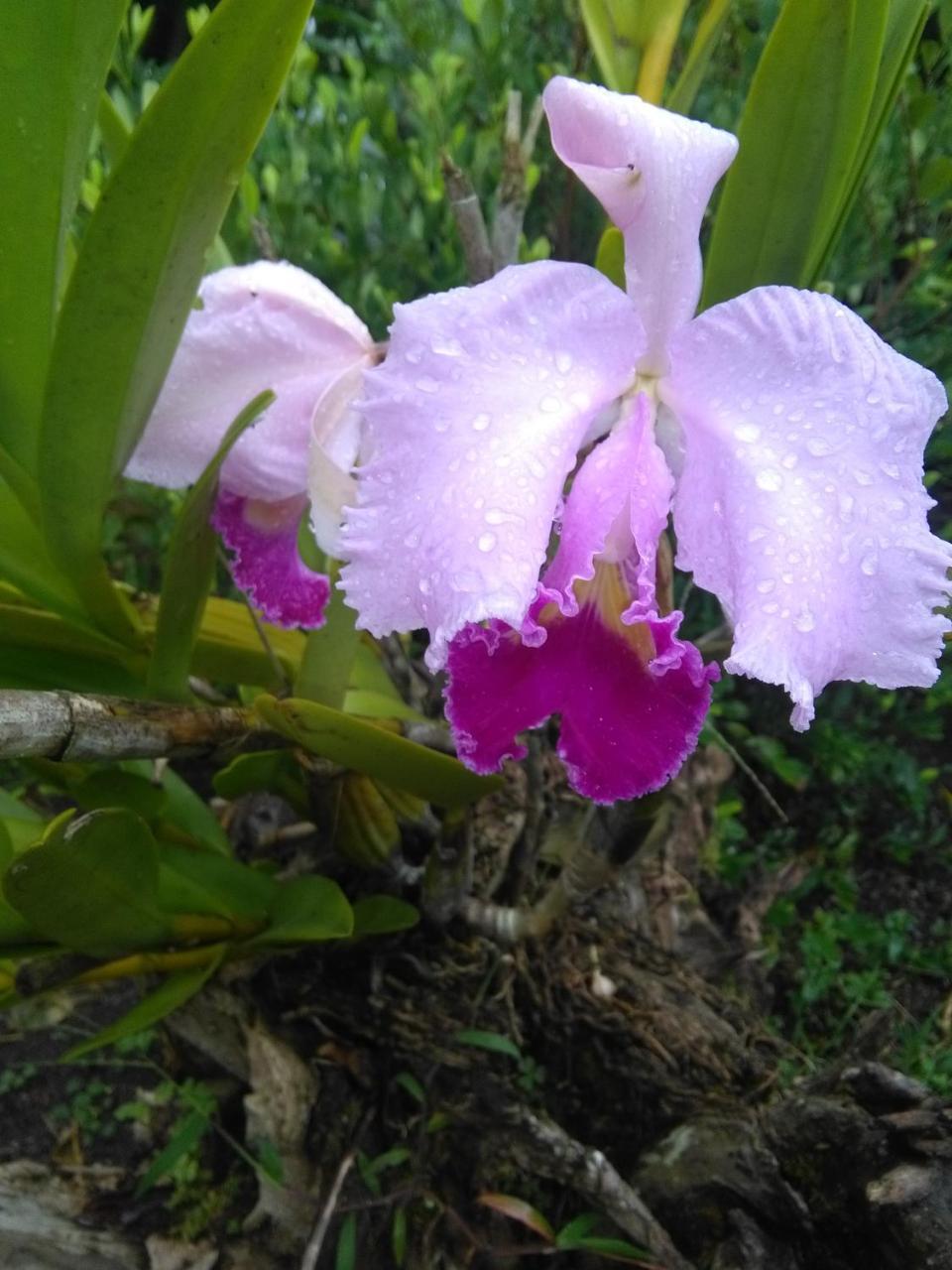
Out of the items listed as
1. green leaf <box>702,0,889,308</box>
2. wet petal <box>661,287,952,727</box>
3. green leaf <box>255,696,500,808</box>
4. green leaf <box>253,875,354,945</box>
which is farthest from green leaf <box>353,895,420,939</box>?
green leaf <box>702,0,889,308</box>

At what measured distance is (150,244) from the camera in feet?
2.16

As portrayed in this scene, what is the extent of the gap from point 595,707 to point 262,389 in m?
0.43

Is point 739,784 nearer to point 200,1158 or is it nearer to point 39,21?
point 200,1158

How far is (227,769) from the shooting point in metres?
0.91

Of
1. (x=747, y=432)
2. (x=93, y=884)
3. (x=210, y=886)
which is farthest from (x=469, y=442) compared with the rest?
(x=210, y=886)

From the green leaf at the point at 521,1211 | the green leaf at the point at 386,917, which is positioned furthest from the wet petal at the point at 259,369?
the green leaf at the point at 521,1211

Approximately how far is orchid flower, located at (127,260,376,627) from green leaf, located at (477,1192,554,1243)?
793 millimetres

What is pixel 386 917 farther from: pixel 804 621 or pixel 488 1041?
pixel 804 621

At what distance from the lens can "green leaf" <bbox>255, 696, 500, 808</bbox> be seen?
79cm

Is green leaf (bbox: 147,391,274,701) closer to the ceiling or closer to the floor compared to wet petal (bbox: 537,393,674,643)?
closer to the floor

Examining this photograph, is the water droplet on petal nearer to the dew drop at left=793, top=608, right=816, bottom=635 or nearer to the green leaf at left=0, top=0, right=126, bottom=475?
→ the dew drop at left=793, top=608, right=816, bottom=635

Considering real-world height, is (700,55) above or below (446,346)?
above

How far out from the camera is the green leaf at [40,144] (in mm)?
605

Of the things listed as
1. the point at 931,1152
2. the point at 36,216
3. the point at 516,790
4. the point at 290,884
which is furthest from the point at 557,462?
the point at 516,790
